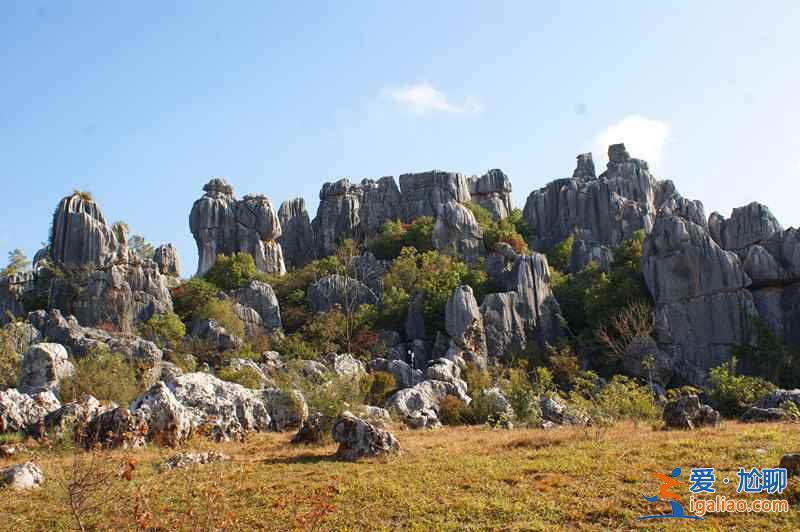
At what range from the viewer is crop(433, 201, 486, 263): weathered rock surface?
50.9 meters

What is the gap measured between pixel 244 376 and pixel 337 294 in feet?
63.5

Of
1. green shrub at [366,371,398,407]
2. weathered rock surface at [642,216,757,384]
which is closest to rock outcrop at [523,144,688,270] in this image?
weathered rock surface at [642,216,757,384]

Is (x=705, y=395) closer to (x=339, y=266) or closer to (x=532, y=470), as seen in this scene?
(x=532, y=470)

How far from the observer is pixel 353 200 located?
61.1m

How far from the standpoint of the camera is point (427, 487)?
33.3 ft

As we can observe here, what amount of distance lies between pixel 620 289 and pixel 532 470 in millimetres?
28642

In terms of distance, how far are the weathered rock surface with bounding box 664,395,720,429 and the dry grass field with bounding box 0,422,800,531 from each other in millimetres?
1075

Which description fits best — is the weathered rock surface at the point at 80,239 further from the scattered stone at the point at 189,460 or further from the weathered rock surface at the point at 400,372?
the scattered stone at the point at 189,460

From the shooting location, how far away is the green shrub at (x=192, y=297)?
42.0m

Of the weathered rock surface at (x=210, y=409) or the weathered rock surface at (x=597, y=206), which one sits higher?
the weathered rock surface at (x=597, y=206)

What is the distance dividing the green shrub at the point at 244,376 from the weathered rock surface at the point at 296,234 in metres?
34.7

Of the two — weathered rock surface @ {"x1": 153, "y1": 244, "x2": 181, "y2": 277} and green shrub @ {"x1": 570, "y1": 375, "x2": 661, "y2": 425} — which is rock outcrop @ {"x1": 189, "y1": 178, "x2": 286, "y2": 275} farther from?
green shrub @ {"x1": 570, "y1": 375, "x2": 661, "y2": 425}

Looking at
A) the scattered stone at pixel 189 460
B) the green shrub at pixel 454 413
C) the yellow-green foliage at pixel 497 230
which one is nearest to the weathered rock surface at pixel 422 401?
the green shrub at pixel 454 413

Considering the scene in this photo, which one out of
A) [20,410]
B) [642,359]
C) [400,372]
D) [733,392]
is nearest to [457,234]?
[642,359]
